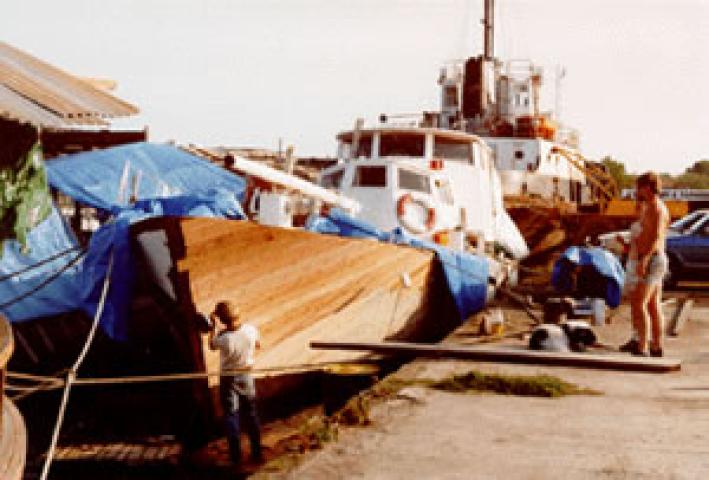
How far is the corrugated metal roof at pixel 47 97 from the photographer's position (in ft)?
23.2

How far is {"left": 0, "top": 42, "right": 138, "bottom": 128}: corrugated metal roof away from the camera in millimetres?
7062

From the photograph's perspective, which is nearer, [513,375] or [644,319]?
[513,375]

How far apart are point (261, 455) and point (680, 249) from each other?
13.2m

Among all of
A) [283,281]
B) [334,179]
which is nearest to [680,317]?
[334,179]

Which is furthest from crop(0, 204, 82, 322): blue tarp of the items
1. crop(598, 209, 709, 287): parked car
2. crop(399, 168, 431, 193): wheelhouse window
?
crop(598, 209, 709, 287): parked car

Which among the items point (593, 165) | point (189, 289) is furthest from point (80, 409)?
point (593, 165)

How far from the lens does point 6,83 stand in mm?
7504

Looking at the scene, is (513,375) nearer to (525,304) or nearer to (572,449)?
(572,449)

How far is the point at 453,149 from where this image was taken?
16156 millimetres

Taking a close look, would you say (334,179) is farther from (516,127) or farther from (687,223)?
(516,127)

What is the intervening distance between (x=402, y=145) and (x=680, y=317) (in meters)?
5.45

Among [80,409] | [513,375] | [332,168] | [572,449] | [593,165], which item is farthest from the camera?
[593,165]

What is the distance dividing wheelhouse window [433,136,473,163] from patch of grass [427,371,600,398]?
802 centimetres

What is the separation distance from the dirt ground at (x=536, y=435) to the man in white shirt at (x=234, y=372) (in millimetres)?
1316
